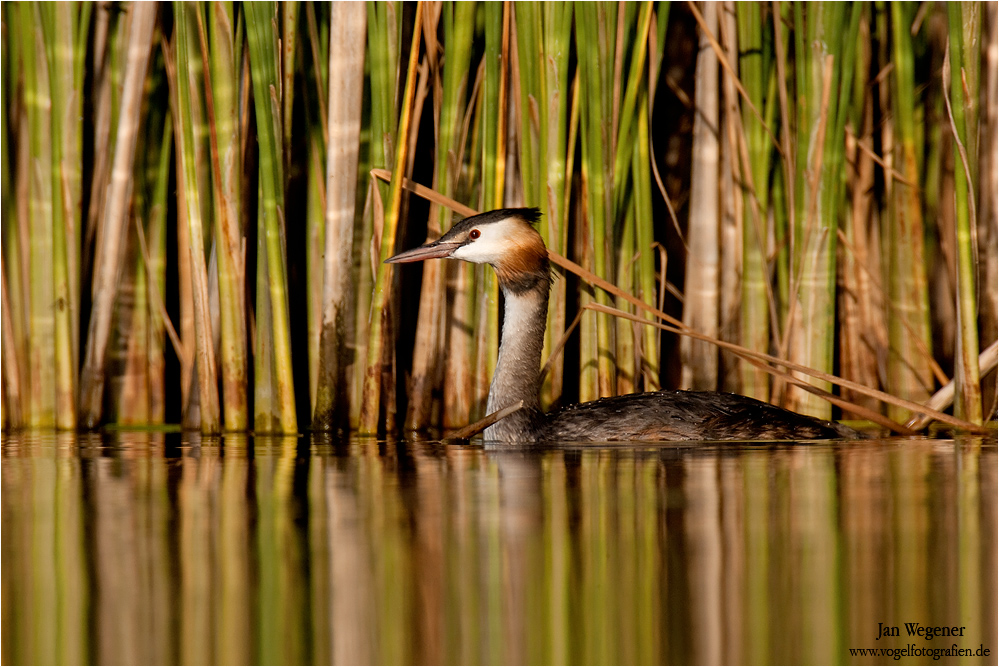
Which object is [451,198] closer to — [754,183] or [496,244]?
[496,244]

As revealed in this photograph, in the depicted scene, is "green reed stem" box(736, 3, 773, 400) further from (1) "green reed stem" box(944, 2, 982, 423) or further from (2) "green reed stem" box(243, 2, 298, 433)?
(2) "green reed stem" box(243, 2, 298, 433)

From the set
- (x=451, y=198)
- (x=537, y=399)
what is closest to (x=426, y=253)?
(x=451, y=198)

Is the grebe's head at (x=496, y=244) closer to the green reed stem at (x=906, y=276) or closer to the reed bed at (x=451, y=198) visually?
A: the reed bed at (x=451, y=198)

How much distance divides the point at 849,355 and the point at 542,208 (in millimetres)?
1594

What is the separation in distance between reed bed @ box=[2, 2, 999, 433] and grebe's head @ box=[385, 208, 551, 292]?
0.12 meters

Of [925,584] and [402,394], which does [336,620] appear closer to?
[925,584]

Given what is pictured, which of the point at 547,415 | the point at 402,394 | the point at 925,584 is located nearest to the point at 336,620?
the point at 925,584

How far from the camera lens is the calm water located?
5.72 feet

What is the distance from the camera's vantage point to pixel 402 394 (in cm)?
546

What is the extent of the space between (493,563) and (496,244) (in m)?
2.75

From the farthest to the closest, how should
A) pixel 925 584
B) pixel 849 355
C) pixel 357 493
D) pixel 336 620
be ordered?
1. pixel 849 355
2. pixel 357 493
3. pixel 925 584
4. pixel 336 620

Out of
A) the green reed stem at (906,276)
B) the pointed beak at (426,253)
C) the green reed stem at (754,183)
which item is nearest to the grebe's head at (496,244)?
the pointed beak at (426,253)

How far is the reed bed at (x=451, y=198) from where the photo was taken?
488 centimetres

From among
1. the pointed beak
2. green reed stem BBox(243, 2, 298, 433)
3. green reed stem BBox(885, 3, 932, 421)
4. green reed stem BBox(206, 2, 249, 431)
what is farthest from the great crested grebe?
green reed stem BBox(885, 3, 932, 421)
